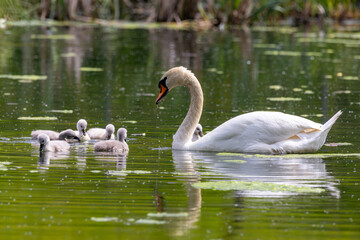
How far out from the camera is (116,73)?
20031mm

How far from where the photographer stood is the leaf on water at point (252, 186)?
335 inches

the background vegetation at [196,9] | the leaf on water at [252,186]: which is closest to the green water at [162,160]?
the leaf on water at [252,186]

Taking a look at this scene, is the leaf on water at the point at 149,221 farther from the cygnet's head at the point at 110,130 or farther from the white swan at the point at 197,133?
the white swan at the point at 197,133

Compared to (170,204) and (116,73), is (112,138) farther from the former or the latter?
(116,73)

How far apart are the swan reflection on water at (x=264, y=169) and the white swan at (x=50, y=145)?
1360mm

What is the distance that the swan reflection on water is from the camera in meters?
8.85

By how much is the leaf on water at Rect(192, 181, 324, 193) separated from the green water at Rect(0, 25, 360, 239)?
4.8 inches

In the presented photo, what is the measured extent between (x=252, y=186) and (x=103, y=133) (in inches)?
142

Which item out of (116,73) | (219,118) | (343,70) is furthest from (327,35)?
→ (219,118)

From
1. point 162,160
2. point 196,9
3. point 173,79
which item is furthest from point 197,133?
point 196,9

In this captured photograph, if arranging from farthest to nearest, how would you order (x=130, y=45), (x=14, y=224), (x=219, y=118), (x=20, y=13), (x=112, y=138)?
(x=130, y=45), (x=219, y=118), (x=112, y=138), (x=20, y=13), (x=14, y=224)

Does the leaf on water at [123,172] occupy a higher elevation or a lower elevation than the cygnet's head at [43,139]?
lower

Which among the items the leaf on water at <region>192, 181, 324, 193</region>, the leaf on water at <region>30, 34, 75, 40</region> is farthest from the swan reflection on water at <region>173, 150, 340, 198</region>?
the leaf on water at <region>30, 34, 75, 40</region>

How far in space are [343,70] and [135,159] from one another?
12.2 m
